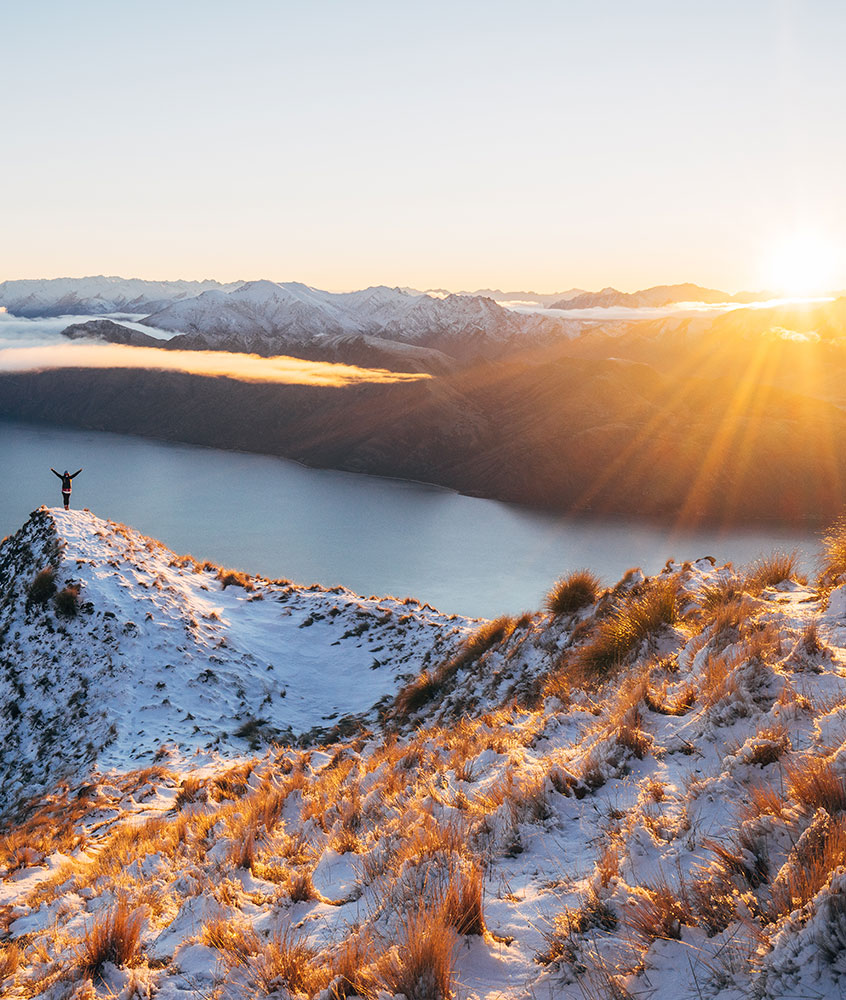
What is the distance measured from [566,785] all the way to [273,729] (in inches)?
558

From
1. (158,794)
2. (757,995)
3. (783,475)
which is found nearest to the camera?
(757,995)

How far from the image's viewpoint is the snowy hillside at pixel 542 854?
2490 mm

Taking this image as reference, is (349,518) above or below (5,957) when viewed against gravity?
below

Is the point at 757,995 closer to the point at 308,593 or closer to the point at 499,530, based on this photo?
the point at 308,593

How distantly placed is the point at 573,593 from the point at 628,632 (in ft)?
15.4

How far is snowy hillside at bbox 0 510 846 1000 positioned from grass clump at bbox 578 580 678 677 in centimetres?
4

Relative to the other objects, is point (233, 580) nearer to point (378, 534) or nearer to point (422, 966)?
point (422, 966)

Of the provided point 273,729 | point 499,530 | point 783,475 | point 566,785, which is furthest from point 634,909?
point 783,475

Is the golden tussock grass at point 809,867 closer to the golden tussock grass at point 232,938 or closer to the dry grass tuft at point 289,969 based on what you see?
the dry grass tuft at point 289,969

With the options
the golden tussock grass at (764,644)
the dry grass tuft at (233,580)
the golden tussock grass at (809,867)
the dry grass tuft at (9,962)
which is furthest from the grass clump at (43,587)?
the golden tussock grass at (809,867)

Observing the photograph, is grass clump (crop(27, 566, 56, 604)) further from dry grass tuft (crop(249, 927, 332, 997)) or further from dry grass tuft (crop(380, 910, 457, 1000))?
dry grass tuft (crop(380, 910, 457, 1000))

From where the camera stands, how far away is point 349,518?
141m

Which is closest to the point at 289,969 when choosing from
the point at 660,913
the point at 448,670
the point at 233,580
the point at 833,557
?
the point at 660,913

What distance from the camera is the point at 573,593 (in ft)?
43.8
